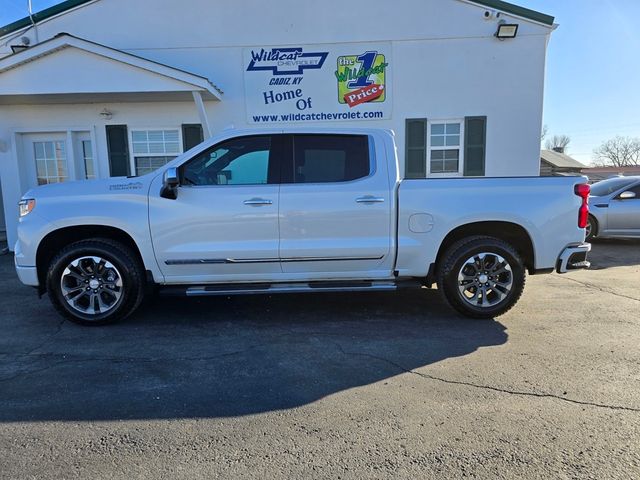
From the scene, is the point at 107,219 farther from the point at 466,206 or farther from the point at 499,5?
the point at 499,5

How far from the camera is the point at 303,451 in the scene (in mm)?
2631

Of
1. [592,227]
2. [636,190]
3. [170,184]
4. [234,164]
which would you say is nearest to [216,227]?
[170,184]

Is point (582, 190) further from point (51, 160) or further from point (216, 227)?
point (51, 160)

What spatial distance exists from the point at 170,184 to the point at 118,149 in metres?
6.17

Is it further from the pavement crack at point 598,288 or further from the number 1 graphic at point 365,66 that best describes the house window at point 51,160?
the pavement crack at point 598,288

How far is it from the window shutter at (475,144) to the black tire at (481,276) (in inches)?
214

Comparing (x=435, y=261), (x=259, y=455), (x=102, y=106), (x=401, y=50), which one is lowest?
(x=259, y=455)

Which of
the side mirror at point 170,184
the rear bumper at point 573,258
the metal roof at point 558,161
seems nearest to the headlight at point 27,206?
the side mirror at point 170,184

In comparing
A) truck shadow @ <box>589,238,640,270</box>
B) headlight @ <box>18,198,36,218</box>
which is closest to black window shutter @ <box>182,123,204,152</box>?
headlight @ <box>18,198,36,218</box>

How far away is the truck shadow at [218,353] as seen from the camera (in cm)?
322

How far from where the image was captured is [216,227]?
181 inches

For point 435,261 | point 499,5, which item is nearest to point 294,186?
point 435,261

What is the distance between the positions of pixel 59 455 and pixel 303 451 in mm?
1420

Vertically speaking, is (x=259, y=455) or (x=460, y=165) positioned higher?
(x=460, y=165)
